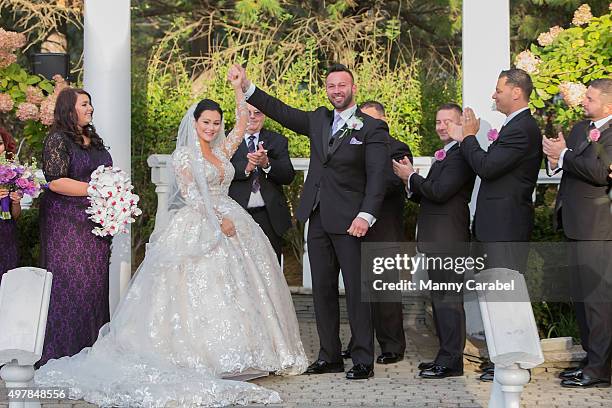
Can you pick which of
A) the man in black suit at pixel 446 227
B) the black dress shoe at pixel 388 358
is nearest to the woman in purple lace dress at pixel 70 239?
the black dress shoe at pixel 388 358

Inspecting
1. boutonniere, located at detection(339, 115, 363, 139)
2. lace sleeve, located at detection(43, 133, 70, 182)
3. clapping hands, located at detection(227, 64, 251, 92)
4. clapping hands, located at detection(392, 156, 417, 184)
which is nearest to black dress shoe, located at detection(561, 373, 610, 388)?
clapping hands, located at detection(392, 156, 417, 184)

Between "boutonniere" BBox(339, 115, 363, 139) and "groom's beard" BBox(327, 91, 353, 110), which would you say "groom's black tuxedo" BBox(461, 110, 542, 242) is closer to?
"boutonniere" BBox(339, 115, 363, 139)

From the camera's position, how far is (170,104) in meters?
10.8

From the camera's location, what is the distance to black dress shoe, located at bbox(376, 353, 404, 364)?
7.36 m

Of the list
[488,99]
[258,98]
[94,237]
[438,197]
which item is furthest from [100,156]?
[488,99]

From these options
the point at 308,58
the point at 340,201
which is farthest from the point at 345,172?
the point at 308,58

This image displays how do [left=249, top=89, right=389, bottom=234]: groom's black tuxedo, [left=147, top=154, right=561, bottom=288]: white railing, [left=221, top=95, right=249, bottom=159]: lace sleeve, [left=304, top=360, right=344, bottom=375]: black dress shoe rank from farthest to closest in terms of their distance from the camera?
[left=147, top=154, right=561, bottom=288]: white railing → [left=221, top=95, right=249, bottom=159]: lace sleeve → [left=304, top=360, right=344, bottom=375]: black dress shoe → [left=249, top=89, right=389, bottom=234]: groom's black tuxedo

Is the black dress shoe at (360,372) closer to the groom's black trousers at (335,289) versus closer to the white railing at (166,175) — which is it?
the groom's black trousers at (335,289)

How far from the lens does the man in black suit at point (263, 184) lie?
307 inches

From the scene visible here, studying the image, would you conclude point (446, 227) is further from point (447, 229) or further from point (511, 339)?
point (511, 339)

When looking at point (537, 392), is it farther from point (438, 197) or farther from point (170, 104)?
point (170, 104)

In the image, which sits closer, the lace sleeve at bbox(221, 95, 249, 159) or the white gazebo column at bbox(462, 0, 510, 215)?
the lace sleeve at bbox(221, 95, 249, 159)

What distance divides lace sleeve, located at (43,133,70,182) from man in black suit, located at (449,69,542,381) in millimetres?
2627

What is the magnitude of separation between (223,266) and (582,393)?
7.77 ft
